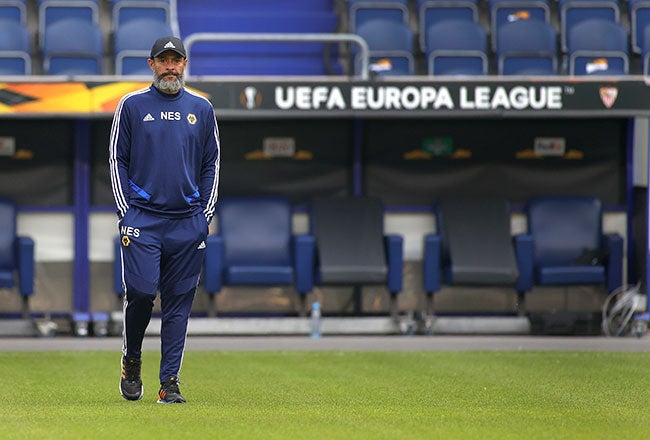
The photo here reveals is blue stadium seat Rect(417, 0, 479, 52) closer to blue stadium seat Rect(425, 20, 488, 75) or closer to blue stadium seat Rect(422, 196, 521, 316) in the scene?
blue stadium seat Rect(425, 20, 488, 75)

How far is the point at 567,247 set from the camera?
51.4 ft

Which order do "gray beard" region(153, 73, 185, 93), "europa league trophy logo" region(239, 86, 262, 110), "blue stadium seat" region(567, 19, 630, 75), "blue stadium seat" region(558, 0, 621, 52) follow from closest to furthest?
"gray beard" region(153, 73, 185, 93), "europa league trophy logo" region(239, 86, 262, 110), "blue stadium seat" region(567, 19, 630, 75), "blue stadium seat" region(558, 0, 621, 52)

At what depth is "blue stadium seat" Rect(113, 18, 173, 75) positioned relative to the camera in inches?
622

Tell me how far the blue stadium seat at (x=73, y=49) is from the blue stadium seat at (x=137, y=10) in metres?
0.55

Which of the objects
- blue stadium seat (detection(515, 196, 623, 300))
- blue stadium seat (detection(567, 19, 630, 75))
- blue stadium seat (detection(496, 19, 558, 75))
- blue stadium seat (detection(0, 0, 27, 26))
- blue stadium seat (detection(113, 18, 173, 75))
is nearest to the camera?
blue stadium seat (detection(515, 196, 623, 300))

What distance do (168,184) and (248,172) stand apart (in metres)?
8.00

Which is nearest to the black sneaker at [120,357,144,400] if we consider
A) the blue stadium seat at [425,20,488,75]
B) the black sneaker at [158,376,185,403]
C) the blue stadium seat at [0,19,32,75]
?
the black sneaker at [158,376,185,403]

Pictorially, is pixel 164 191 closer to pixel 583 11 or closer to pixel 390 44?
pixel 390 44

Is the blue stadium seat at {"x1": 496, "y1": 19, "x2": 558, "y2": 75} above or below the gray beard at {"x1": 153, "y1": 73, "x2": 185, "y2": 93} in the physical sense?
above

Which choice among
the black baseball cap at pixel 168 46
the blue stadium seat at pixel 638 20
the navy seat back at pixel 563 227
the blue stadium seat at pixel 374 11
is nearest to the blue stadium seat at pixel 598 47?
the blue stadium seat at pixel 638 20

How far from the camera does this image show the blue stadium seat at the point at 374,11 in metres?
17.0

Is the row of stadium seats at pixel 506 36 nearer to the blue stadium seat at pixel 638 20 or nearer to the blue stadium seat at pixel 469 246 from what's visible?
the blue stadium seat at pixel 638 20

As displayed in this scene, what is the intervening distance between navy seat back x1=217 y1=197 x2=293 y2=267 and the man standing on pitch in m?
7.09

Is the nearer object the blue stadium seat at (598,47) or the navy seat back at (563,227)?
the navy seat back at (563,227)
